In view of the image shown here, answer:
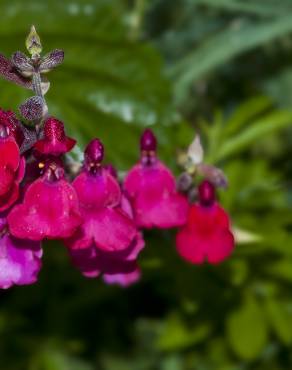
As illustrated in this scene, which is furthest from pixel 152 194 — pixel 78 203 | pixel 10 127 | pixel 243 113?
pixel 243 113

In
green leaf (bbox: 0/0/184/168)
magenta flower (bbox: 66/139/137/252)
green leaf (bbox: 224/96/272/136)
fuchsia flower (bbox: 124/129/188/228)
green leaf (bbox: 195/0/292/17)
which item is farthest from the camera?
green leaf (bbox: 195/0/292/17)

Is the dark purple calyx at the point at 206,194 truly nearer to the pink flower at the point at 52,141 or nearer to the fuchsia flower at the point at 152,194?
the fuchsia flower at the point at 152,194

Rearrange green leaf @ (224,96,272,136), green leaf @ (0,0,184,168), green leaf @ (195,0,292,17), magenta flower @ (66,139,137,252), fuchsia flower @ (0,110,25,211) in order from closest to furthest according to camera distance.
Result: fuchsia flower @ (0,110,25,211), magenta flower @ (66,139,137,252), green leaf @ (0,0,184,168), green leaf @ (224,96,272,136), green leaf @ (195,0,292,17)

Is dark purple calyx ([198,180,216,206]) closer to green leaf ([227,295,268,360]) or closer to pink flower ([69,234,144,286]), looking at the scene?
pink flower ([69,234,144,286])

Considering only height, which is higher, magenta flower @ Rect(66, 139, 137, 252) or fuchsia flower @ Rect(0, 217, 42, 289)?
magenta flower @ Rect(66, 139, 137, 252)

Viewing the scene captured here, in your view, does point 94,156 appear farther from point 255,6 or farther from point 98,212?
point 255,6

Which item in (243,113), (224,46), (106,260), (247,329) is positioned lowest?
(247,329)

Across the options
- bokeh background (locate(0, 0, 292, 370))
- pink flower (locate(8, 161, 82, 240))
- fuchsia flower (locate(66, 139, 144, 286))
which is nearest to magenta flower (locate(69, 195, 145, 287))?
fuchsia flower (locate(66, 139, 144, 286))
